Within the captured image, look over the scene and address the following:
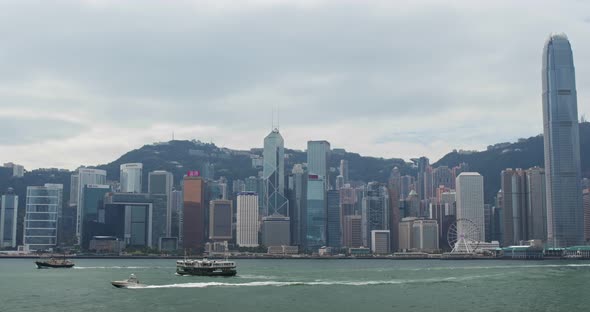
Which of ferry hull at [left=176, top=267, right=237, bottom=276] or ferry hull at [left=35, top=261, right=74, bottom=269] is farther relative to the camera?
ferry hull at [left=35, top=261, right=74, bottom=269]

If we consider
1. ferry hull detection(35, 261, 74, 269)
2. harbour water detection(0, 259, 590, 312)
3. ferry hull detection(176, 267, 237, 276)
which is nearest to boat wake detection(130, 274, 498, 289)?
harbour water detection(0, 259, 590, 312)

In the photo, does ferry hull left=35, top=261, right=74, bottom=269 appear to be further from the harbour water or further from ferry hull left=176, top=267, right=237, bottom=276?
ferry hull left=176, top=267, right=237, bottom=276

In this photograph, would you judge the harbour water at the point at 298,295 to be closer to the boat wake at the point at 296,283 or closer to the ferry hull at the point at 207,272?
the boat wake at the point at 296,283

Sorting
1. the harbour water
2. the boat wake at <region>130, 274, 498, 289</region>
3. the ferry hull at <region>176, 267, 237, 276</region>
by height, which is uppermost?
the ferry hull at <region>176, 267, 237, 276</region>

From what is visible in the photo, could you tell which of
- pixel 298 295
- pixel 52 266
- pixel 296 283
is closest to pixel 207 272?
pixel 296 283

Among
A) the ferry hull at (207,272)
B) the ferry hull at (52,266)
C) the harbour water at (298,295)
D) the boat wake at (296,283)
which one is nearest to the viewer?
the harbour water at (298,295)

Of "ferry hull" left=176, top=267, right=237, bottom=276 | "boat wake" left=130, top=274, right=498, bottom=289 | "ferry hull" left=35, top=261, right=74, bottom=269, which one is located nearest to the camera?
"boat wake" left=130, top=274, right=498, bottom=289

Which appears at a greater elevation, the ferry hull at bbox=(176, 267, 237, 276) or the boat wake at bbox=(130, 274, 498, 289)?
the ferry hull at bbox=(176, 267, 237, 276)

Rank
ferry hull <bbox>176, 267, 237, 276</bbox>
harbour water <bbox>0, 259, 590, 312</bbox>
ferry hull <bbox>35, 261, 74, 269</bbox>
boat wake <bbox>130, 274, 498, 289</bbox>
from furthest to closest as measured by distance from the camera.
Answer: ferry hull <bbox>35, 261, 74, 269</bbox>
ferry hull <bbox>176, 267, 237, 276</bbox>
boat wake <bbox>130, 274, 498, 289</bbox>
harbour water <bbox>0, 259, 590, 312</bbox>

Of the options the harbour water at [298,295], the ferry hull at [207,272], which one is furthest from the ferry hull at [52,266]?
the ferry hull at [207,272]

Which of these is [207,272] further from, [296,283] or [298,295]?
[298,295]

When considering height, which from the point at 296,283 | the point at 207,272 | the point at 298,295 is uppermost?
the point at 207,272

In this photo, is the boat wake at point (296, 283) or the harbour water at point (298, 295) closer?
the harbour water at point (298, 295)
